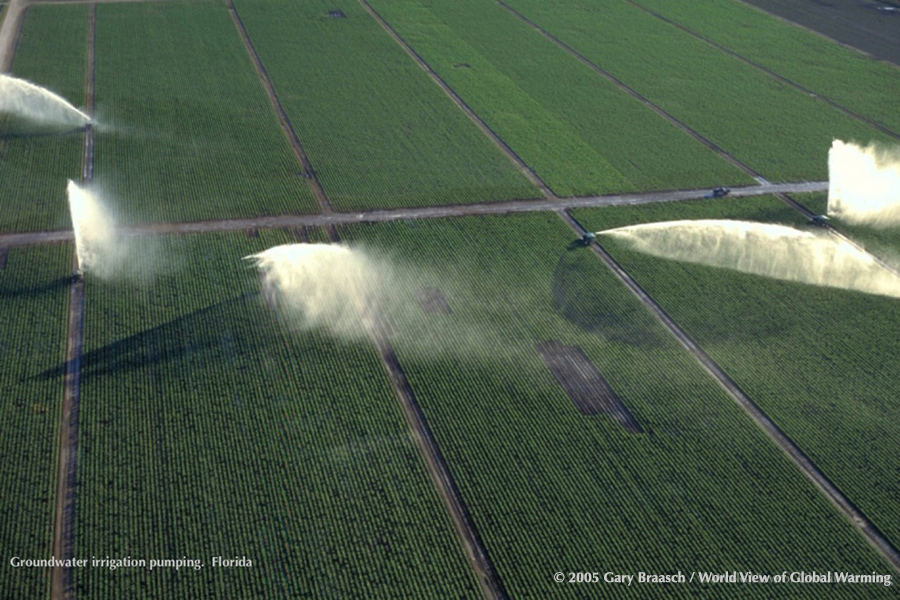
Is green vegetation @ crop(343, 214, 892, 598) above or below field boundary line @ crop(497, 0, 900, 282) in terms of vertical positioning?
below

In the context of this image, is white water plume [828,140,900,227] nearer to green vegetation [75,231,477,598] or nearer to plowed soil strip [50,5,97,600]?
green vegetation [75,231,477,598]

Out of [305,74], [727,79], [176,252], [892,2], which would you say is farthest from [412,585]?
[892,2]

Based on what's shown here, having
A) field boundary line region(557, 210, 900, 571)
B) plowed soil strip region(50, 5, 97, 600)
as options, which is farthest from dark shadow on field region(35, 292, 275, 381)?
field boundary line region(557, 210, 900, 571)

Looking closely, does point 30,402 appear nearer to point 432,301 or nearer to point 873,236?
point 432,301

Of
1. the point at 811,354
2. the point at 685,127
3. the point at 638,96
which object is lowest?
the point at 811,354

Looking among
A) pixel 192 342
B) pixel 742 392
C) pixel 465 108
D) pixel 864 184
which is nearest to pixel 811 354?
pixel 742 392
